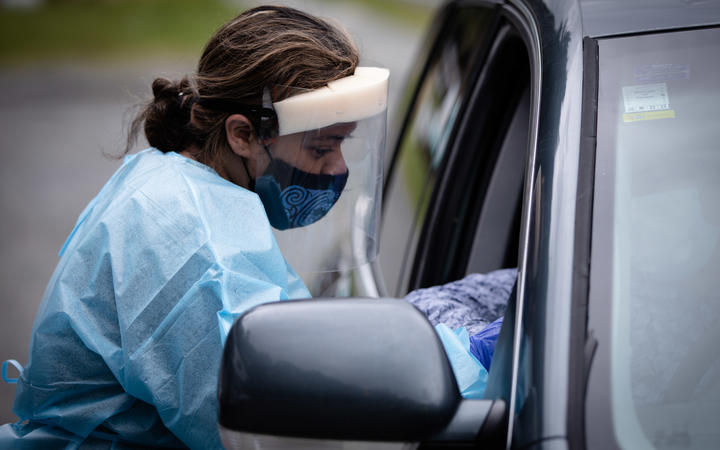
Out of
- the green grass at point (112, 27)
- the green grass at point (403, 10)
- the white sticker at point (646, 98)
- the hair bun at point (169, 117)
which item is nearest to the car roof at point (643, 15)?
the white sticker at point (646, 98)

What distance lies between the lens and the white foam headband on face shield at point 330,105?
1850mm

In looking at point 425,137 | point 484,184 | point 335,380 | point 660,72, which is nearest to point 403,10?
point 425,137

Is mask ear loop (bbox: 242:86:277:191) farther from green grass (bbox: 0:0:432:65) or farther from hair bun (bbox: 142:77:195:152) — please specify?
green grass (bbox: 0:0:432:65)

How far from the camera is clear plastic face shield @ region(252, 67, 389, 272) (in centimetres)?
187

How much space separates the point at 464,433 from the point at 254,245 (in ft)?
2.19

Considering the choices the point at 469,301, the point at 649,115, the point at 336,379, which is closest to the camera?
the point at 336,379

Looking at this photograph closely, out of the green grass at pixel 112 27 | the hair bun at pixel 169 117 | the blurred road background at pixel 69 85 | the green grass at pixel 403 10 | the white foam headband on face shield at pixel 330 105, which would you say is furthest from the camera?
the green grass at pixel 403 10

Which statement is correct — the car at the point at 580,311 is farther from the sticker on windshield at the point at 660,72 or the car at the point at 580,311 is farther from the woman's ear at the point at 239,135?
the woman's ear at the point at 239,135

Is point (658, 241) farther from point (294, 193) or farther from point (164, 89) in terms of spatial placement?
point (164, 89)

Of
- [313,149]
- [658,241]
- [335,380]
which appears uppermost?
[313,149]

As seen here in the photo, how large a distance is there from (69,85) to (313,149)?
1297 cm

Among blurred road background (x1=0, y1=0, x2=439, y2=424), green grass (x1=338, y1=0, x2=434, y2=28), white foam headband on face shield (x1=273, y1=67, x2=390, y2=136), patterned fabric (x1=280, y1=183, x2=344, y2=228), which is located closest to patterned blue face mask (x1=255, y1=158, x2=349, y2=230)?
patterned fabric (x1=280, y1=183, x2=344, y2=228)

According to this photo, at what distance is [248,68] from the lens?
1864 millimetres

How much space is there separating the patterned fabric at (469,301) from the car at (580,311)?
62cm
